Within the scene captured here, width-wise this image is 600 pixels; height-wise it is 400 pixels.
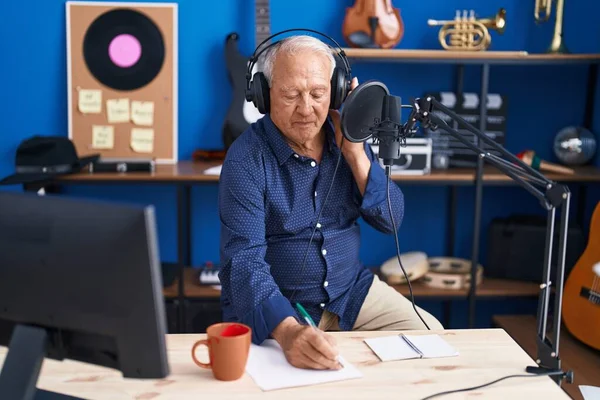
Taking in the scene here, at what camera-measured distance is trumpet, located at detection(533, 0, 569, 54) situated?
267 cm

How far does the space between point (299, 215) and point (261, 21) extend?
1.25m

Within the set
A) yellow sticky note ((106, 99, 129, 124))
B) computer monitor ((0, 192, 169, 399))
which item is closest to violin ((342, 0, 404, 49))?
yellow sticky note ((106, 99, 129, 124))

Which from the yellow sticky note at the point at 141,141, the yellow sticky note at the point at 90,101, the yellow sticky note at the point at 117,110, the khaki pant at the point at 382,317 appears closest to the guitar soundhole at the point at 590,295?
the khaki pant at the point at 382,317

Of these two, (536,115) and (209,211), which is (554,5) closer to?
(536,115)

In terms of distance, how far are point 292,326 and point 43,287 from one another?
0.53m

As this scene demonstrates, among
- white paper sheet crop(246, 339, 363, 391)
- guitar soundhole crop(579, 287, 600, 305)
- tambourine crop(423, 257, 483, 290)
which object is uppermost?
white paper sheet crop(246, 339, 363, 391)

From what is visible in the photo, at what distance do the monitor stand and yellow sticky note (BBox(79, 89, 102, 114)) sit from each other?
202cm

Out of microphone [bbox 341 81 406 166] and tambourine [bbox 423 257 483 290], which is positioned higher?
microphone [bbox 341 81 406 166]

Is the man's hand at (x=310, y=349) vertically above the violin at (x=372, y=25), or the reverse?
the violin at (x=372, y=25)

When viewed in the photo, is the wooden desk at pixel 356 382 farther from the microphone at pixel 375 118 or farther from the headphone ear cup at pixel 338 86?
the headphone ear cup at pixel 338 86

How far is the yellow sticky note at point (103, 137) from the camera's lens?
9.23ft

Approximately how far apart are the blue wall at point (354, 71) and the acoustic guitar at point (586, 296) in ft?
1.92

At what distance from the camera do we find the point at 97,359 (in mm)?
924

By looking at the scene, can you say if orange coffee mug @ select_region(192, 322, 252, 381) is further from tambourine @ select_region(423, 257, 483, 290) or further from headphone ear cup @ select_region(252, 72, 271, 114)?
tambourine @ select_region(423, 257, 483, 290)
